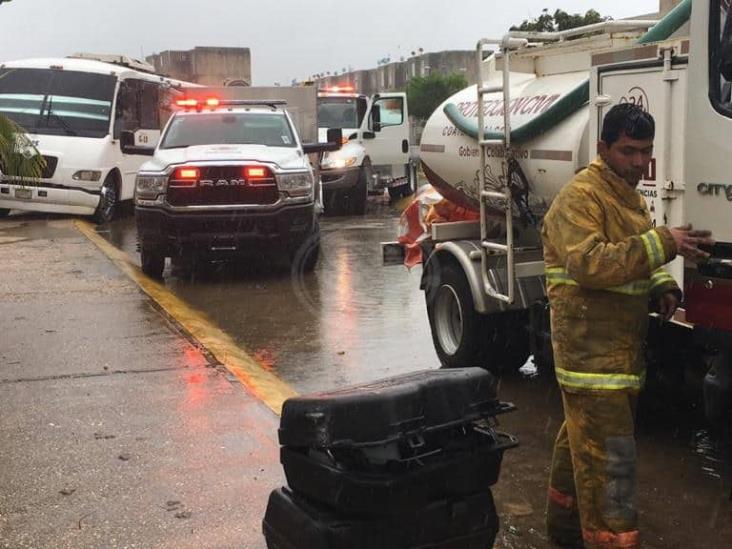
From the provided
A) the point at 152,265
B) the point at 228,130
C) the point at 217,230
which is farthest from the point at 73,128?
the point at 217,230

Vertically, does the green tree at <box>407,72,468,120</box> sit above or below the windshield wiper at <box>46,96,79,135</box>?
above

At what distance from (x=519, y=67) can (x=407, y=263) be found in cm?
209

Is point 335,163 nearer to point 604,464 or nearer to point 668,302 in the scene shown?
point 668,302

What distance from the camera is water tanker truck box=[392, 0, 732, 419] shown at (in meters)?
3.99

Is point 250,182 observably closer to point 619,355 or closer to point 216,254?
point 216,254

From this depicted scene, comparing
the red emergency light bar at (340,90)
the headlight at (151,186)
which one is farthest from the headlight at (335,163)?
the headlight at (151,186)

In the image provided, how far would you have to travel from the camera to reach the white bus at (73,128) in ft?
49.0

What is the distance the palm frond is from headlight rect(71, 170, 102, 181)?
665cm

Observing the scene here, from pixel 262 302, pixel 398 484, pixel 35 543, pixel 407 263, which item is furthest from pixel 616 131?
pixel 262 302

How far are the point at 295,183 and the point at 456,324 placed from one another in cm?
396

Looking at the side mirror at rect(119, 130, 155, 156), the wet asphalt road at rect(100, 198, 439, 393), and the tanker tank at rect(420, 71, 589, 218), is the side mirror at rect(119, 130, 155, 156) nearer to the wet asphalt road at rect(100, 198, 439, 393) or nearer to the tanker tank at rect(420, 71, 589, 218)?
the wet asphalt road at rect(100, 198, 439, 393)

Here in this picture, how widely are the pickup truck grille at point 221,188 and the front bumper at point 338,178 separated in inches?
315

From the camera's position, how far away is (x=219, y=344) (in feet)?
23.1

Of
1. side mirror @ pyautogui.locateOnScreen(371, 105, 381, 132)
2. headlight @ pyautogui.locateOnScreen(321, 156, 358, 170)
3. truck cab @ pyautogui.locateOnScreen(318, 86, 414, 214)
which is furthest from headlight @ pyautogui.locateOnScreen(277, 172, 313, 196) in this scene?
side mirror @ pyautogui.locateOnScreen(371, 105, 381, 132)
